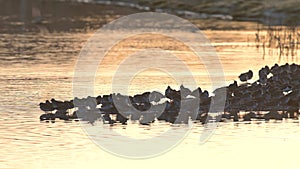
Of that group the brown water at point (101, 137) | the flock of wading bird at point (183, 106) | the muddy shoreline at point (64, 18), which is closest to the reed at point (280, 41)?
the muddy shoreline at point (64, 18)

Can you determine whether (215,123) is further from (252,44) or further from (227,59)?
(252,44)

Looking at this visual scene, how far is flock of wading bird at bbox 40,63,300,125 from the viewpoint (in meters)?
20.2

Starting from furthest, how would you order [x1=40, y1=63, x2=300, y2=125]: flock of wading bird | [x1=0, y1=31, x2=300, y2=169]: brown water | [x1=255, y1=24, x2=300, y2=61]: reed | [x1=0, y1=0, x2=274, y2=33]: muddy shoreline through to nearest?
[x1=0, y1=0, x2=274, y2=33]: muddy shoreline < [x1=255, y1=24, x2=300, y2=61]: reed < [x1=40, y1=63, x2=300, y2=125]: flock of wading bird < [x1=0, y1=31, x2=300, y2=169]: brown water

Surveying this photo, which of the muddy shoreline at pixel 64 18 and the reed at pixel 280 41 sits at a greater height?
the muddy shoreline at pixel 64 18

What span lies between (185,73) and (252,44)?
10.3 m

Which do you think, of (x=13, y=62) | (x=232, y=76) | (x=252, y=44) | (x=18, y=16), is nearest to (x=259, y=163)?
(x=232, y=76)

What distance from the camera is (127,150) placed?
16.8 m

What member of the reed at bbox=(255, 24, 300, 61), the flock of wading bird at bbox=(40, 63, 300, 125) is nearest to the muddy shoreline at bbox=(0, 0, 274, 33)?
the reed at bbox=(255, 24, 300, 61)

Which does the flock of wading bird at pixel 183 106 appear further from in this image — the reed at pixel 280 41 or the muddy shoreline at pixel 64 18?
the muddy shoreline at pixel 64 18

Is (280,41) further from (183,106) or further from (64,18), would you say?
(64,18)

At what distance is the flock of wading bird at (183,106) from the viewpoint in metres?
20.2

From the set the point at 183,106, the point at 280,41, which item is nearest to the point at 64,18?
the point at 280,41

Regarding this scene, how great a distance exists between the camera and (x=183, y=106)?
21.0 m

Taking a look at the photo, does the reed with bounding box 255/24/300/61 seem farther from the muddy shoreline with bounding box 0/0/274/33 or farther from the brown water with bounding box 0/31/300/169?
the brown water with bounding box 0/31/300/169
